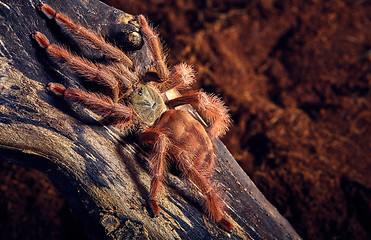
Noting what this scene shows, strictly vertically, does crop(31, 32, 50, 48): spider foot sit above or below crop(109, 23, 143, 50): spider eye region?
above

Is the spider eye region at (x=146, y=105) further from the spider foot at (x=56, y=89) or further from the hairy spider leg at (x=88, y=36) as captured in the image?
the spider foot at (x=56, y=89)

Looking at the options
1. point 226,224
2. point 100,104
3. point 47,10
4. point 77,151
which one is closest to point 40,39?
point 47,10

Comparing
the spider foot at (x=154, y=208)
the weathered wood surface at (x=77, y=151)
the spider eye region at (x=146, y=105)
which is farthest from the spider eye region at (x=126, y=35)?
the spider foot at (x=154, y=208)

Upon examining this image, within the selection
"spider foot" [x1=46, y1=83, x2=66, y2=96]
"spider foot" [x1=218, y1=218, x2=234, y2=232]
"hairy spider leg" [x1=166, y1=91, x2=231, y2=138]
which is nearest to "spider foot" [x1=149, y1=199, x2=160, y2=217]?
"spider foot" [x1=218, y1=218, x2=234, y2=232]

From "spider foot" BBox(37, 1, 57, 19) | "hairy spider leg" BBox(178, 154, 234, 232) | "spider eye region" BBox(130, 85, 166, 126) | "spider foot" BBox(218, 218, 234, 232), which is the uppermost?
"spider foot" BBox(37, 1, 57, 19)

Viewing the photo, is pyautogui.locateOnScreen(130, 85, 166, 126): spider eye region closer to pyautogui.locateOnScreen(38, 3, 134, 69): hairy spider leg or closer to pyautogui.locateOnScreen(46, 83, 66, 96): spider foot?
pyautogui.locateOnScreen(38, 3, 134, 69): hairy spider leg

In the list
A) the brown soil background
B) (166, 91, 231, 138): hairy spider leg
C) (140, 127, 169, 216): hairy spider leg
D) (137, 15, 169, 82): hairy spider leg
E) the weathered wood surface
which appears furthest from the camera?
the brown soil background

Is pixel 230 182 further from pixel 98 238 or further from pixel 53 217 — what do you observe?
pixel 53 217

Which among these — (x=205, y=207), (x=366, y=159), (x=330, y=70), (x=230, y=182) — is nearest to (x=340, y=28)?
(x=330, y=70)
